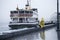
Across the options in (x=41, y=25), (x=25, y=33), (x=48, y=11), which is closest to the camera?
(x=25, y=33)

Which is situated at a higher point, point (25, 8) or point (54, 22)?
point (25, 8)

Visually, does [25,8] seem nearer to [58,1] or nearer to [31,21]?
[31,21]

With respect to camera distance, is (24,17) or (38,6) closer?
(24,17)

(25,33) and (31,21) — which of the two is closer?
(25,33)

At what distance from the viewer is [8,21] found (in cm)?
426

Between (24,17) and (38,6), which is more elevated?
(38,6)

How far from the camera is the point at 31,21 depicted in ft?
14.3

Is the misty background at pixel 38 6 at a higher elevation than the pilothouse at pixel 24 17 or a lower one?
higher

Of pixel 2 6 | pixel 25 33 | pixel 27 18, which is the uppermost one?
pixel 2 6

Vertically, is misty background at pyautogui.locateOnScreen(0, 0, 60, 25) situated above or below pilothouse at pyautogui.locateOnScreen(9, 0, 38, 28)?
above

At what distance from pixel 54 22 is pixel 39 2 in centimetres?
64

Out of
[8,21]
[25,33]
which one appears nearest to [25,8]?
[8,21]

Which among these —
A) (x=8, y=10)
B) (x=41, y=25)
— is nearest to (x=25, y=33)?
(x=41, y=25)

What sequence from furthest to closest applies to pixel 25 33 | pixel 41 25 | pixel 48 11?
1. pixel 48 11
2. pixel 41 25
3. pixel 25 33
